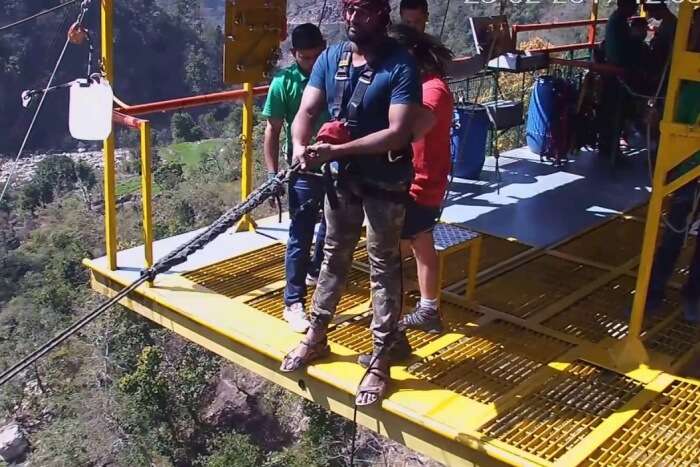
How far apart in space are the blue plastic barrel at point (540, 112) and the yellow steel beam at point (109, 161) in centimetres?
443

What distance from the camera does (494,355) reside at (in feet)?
13.4

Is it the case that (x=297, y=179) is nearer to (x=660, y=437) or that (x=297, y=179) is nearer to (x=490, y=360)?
(x=490, y=360)

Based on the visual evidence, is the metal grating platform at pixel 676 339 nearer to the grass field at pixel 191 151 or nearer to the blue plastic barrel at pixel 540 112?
the blue plastic barrel at pixel 540 112

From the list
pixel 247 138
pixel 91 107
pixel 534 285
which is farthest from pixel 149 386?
pixel 91 107

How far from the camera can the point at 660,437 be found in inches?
134

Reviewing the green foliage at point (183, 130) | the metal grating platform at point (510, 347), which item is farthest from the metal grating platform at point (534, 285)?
the green foliage at point (183, 130)

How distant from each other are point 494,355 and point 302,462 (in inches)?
869

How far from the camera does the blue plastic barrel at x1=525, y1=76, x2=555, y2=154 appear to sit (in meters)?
7.52

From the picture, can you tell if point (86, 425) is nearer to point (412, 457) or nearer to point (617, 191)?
point (412, 457)

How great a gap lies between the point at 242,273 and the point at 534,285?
1.92 metres

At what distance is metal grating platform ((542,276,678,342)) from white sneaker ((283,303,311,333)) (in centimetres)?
139

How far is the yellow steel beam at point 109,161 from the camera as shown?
14.7 feet

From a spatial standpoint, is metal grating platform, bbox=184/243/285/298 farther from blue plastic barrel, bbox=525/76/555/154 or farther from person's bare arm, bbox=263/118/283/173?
blue plastic barrel, bbox=525/76/555/154

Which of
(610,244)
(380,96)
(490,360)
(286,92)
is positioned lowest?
(490,360)
